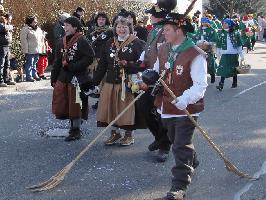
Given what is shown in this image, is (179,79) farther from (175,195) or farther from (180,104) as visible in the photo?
(175,195)

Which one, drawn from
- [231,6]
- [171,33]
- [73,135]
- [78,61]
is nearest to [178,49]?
[171,33]

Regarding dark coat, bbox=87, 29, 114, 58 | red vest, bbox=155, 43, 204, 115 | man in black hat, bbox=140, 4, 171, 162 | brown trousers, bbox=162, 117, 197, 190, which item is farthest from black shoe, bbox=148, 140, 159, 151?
dark coat, bbox=87, 29, 114, 58

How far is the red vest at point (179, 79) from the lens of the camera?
15.9 feet

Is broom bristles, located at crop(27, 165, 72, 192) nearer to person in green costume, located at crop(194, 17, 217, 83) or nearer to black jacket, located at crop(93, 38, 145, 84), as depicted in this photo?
black jacket, located at crop(93, 38, 145, 84)

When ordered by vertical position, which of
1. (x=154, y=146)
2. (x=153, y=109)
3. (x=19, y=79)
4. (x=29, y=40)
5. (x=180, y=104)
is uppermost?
(x=29, y=40)

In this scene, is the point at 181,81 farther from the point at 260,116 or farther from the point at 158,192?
the point at 260,116

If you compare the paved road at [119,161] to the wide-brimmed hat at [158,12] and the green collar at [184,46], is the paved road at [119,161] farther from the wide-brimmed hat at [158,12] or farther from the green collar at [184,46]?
the wide-brimmed hat at [158,12]

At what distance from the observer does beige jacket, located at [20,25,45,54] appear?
12.9m

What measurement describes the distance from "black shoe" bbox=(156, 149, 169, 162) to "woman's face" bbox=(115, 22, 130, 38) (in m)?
1.52

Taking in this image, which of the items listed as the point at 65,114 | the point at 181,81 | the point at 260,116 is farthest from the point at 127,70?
the point at 260,116

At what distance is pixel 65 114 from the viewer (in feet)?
23.6

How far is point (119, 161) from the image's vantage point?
6246 millimetres

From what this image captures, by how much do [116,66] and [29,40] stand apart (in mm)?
6729

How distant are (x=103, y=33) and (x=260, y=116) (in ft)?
9.75
